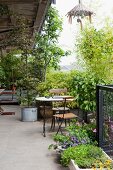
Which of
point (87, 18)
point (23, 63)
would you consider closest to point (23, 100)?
point (23, 63)

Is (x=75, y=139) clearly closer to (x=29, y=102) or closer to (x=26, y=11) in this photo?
(x=29, y=102)

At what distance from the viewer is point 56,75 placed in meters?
9.39

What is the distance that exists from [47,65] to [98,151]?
7.24 m

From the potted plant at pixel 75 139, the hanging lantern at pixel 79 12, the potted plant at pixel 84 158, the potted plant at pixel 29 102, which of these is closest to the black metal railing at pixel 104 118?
the potted plant at pixel 75 139

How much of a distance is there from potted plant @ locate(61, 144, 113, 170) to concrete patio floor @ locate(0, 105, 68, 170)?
181mm

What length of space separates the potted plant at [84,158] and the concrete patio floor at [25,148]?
18 centimetres

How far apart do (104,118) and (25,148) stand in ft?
4.35

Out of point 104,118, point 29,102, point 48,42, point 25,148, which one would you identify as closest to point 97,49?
point 29,102

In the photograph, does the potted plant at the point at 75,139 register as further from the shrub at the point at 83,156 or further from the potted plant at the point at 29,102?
the potted plant at the point at 29,102

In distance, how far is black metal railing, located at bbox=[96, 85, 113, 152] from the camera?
15.1ft

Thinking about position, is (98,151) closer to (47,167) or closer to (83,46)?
(47,167)

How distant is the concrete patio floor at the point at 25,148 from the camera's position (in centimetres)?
432

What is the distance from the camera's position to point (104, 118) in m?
4.86

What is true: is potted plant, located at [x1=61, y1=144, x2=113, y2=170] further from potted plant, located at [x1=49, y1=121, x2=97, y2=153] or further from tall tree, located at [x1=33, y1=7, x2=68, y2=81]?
tall tree, located at [x1=33, y1=7, x2=68, y2=81]
